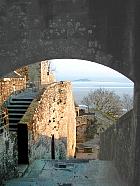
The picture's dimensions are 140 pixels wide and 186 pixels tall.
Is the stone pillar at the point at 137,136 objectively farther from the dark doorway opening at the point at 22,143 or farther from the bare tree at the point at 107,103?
the bare tree at the point at 107,103

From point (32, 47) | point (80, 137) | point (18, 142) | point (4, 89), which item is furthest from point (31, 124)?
point (80, 137)

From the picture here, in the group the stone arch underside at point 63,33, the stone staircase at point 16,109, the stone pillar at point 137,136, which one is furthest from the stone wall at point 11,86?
the stone pillar at point 137,136

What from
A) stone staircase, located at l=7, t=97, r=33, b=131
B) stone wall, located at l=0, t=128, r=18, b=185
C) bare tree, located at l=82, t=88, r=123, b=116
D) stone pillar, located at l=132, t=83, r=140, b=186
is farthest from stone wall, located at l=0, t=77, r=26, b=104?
bare tree, located at l=82, t=88, r=123, b=116

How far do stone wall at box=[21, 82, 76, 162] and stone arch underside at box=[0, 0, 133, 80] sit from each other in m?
4.28

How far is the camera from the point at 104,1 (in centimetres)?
634

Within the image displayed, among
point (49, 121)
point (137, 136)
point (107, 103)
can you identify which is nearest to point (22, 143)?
point (49, 121)

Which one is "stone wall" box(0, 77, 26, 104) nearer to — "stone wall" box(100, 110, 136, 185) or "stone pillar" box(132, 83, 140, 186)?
"stone wall" box(100, 110, 136, 185)

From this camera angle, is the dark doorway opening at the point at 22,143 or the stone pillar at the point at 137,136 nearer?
the stone pillar at the point at 137,136

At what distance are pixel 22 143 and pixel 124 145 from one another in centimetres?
326

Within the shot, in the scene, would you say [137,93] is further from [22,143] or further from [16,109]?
[16,109]

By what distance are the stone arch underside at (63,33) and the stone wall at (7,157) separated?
2632 millimetres

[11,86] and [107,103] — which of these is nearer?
[11,86]

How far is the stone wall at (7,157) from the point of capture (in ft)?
28.1

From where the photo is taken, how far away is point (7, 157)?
902cm
